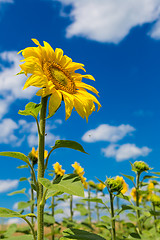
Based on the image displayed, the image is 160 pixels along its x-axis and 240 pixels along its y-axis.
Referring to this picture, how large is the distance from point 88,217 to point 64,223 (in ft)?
6.02

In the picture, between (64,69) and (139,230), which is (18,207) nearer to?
(139,230)

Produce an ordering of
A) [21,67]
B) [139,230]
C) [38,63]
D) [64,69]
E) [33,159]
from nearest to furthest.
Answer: [21,67] → [38,63] → [64,69] → [139,230] → [33,159]

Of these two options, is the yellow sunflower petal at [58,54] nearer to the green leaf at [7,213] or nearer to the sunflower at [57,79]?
the sunflower at [57,79]

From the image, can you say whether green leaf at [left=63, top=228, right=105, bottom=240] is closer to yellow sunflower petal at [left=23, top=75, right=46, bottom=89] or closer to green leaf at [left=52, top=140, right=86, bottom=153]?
green leaf at [left=52, top=140, right=86, bottom=153]

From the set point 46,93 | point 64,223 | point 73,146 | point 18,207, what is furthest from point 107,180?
point 64,223

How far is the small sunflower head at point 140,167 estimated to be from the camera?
3.07 m

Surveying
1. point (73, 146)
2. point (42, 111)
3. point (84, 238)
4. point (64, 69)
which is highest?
point (64, 69)

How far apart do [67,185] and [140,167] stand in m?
1.99

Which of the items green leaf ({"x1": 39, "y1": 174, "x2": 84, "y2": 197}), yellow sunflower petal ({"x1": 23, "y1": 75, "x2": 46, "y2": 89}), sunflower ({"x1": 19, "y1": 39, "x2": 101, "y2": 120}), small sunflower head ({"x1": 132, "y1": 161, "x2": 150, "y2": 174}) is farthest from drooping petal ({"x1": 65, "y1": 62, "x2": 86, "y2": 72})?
small sunflower head ({"x1": 132, "y1": 161, "x2": 150, "y2": 174})

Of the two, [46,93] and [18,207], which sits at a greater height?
[46,93]

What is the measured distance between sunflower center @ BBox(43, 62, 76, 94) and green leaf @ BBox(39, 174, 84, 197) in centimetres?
59

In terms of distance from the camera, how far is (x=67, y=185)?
49.3 inches

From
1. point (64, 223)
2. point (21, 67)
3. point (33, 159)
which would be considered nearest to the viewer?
point (21, 67)

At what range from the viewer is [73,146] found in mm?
1455
